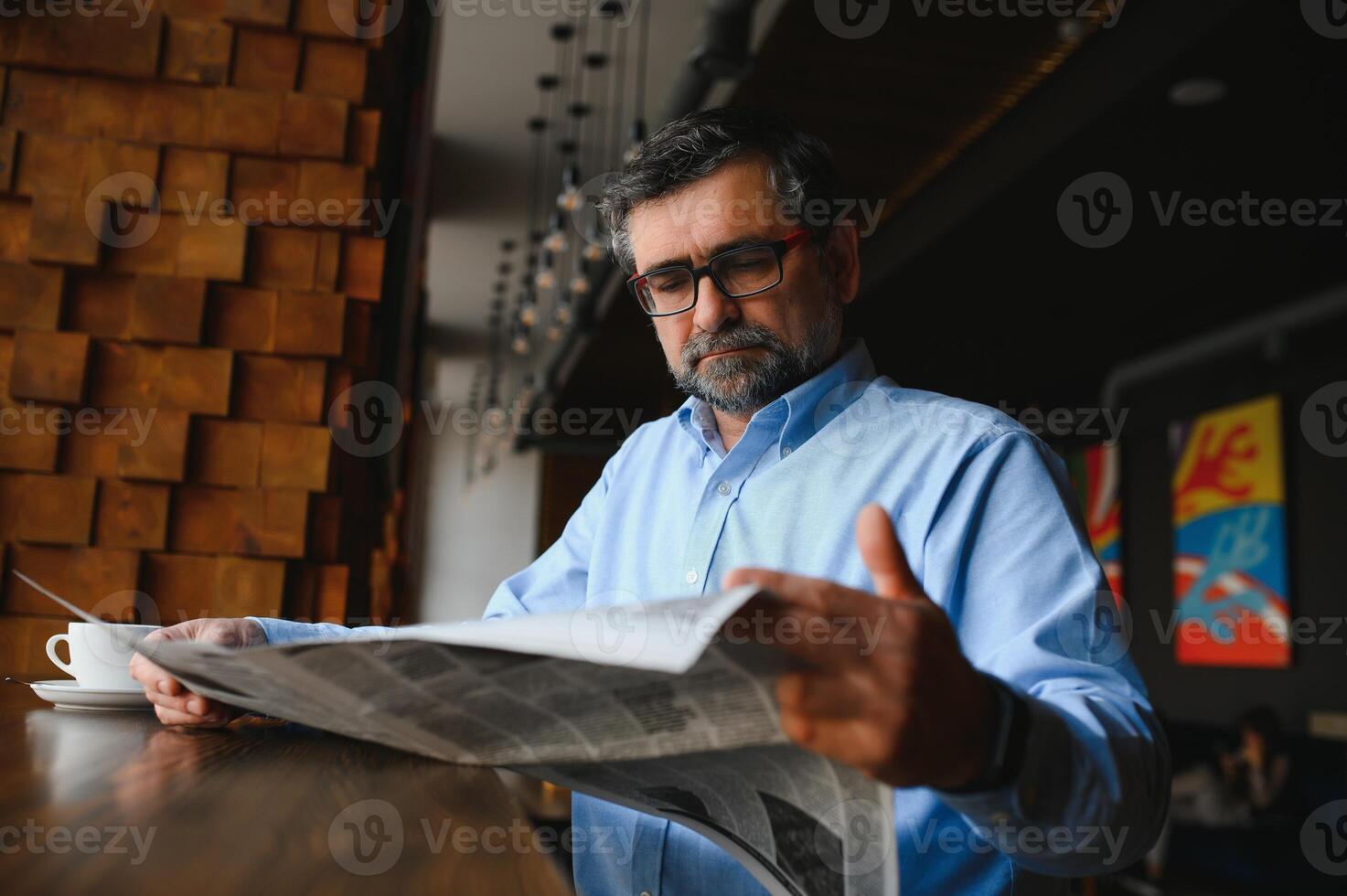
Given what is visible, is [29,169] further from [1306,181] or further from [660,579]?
[1306,181]

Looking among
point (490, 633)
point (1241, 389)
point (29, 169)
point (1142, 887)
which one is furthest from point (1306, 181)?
point (490, 633)

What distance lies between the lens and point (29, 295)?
2.10 metres

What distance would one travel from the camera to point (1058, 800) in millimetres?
708

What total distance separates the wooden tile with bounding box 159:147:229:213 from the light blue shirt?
3.93 feet

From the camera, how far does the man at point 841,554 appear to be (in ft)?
1.96

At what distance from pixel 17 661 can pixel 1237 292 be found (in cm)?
698

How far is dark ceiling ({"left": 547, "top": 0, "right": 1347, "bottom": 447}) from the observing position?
4.06 m

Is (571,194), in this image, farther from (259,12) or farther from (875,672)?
(875,672)

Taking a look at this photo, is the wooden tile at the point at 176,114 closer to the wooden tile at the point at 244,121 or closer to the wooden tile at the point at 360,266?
the wooden tile at the point at 244,121

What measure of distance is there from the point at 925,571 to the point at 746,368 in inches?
16.0

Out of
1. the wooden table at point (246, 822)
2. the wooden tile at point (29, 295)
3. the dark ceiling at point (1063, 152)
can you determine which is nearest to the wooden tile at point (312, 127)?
the wooden tile at point (29, 295)

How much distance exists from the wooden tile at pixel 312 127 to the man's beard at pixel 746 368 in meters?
1.25

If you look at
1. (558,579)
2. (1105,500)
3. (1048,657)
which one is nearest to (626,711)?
(1048,657)

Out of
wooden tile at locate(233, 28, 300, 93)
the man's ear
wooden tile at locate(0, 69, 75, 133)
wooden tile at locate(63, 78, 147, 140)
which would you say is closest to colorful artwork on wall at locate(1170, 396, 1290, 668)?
the man's ear
